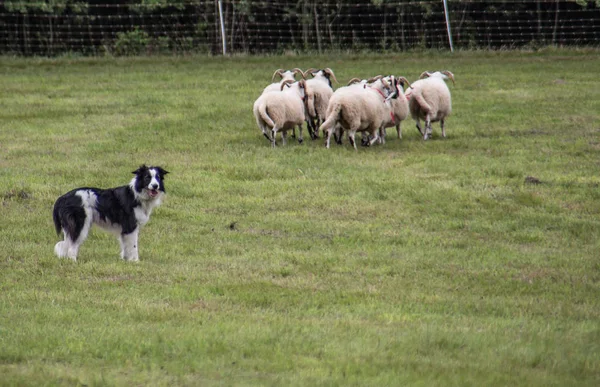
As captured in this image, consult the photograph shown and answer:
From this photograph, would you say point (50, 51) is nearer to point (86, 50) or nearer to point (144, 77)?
point (86, 50)

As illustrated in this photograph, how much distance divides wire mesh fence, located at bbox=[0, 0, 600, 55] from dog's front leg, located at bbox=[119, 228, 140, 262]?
20.3m

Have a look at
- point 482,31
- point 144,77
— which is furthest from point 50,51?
point 482,31

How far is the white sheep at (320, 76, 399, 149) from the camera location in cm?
1727

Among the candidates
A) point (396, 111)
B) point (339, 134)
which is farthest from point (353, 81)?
point (339, 134)

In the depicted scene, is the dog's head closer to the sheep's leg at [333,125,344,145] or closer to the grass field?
the grass field

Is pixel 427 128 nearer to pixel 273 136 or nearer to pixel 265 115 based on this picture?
pixel 273 136

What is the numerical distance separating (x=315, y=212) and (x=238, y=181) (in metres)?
2.20

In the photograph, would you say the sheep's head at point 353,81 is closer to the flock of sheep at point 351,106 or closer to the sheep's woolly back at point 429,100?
the flock of sheep at point 351,106

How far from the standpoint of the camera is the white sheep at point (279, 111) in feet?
57.9

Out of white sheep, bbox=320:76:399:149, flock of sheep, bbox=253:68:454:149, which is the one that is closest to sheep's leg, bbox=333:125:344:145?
flock of sheep, bbox=253:68:454:149

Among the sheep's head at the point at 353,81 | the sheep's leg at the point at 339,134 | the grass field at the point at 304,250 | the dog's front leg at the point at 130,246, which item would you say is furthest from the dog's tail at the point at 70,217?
the sheep's head at the point at 353,81

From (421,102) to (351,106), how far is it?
6.81 ft

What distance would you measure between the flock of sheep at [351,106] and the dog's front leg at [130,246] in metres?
6.88

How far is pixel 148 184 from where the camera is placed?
35.5 ft
